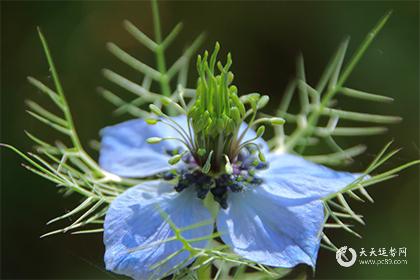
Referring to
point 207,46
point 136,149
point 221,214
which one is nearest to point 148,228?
point 221,214

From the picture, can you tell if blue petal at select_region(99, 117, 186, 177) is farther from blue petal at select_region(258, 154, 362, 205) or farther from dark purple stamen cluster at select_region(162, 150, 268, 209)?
blue petal at select_region(258, 154, 362, 205)

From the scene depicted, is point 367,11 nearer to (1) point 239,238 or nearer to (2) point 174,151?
(2) point 174,151

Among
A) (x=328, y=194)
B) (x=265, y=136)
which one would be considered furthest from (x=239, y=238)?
(x=265, y=136)

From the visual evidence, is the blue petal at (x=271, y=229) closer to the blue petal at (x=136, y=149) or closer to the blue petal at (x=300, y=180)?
the blue petal at (x=300, y=180)

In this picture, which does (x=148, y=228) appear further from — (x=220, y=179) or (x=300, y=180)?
(x=300, y=180)

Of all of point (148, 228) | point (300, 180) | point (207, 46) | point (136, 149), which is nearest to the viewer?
point (148, 228)

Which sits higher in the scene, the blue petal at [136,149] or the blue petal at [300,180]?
the blue petal at [136,149]

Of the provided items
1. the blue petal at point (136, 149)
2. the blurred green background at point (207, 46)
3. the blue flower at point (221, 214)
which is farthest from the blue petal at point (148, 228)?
the blurred green background at point (207, 46)
